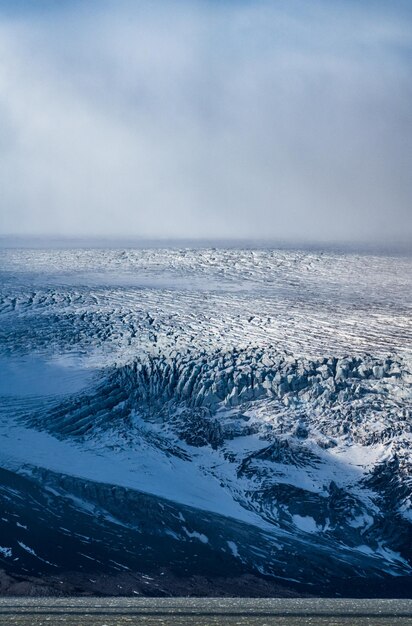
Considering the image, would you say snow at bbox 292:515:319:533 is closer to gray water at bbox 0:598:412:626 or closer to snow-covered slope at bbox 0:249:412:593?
snow-covered slope at bbox 0:249:412:593

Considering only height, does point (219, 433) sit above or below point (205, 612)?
below

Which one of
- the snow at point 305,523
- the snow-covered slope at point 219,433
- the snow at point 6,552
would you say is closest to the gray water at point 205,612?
the snow at point 6,552

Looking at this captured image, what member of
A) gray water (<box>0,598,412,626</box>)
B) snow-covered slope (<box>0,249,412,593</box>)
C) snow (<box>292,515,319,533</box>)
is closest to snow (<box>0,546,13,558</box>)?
snow-covered slope (<box>0,249,412,593</box>)

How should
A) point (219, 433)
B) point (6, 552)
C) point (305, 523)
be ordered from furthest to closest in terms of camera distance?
point (219, 433) < point (305, 523) < point (6, 552)

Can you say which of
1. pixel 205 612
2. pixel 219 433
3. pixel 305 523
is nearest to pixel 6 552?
pixel 305 523

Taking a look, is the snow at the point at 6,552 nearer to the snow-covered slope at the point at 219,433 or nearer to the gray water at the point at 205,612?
the snow-covered slope at the point at 219,433

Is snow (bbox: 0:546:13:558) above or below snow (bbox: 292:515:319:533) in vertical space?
above

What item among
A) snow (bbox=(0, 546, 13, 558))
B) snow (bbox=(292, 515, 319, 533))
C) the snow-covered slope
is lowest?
snow (bbox=(292, 515, 319, 533))

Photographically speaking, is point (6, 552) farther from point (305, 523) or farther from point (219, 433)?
point (219, 433)
